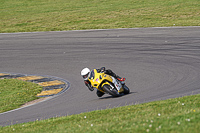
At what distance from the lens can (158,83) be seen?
14.1 meters

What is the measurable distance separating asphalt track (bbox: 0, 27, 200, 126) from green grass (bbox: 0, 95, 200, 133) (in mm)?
1734

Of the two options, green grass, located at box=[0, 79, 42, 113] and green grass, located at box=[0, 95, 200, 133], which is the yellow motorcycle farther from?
green grass, located at box=[0, 79, 42, 113]

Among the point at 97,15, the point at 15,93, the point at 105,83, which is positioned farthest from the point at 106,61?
the point at 97,15

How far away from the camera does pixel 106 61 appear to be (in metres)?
19.1

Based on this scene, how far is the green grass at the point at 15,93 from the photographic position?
13555mm

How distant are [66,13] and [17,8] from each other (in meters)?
9.50

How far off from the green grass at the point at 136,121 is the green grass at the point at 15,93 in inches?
161

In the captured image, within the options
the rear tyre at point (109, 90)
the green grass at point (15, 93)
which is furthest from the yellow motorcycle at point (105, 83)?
the green grass at point (15, 93)

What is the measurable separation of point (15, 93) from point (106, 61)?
577cm

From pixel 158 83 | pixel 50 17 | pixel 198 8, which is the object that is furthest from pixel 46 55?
pixel 198 8

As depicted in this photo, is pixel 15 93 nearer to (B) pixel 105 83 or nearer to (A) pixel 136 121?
(B) pixel 105 83

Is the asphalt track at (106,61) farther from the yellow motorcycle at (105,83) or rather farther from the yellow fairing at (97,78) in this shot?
the yellow fairing at (97,78)

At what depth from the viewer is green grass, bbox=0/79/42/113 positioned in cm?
1355

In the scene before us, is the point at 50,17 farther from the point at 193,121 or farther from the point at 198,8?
the point at 193,121
